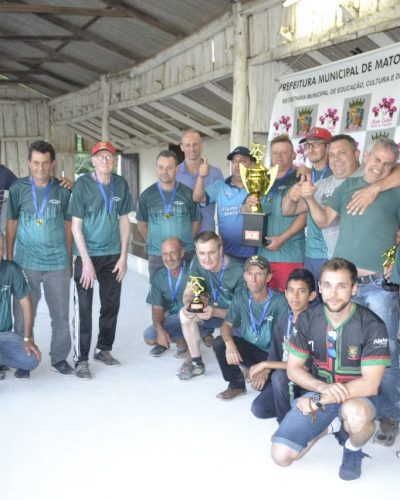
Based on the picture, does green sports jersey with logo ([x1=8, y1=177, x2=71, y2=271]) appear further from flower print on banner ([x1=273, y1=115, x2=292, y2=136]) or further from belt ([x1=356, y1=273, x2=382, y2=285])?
flower print on banner ([x1=273, y1=115, x2=292, y2=136])

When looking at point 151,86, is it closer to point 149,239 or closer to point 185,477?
point 149,239

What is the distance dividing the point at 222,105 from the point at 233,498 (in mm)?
6803

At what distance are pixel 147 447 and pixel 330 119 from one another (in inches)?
135

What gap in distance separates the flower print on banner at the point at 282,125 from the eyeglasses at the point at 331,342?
344 cm

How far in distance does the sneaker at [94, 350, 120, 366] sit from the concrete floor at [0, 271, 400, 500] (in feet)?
0.44

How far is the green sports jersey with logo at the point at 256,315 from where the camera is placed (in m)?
3.78

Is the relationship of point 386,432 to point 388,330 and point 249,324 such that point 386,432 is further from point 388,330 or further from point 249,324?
point 249,324

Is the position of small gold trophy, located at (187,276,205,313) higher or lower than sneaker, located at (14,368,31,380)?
higher

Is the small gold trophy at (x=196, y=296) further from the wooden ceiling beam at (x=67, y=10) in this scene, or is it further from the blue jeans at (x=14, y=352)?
the wooden ceiling beam at (x=67, y=10)

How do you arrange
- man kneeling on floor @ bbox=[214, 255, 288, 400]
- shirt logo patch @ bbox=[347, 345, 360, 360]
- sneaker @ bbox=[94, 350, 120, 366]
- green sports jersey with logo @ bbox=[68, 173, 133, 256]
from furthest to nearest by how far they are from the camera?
sneaker @ bbox=[94, 350, 120, 366] → green sports jersey with logo @ bbox=[68, 173, 133, 256] → man kneeling on floor @ bbox=[214, 255, 288, 400] → shirt logo patch @ bbox=[347, 345, 360, 360]

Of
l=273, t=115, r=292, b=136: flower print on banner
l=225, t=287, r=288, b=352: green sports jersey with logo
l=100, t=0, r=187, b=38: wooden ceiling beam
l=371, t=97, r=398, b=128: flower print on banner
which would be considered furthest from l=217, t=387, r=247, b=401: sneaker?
l=100, t=0, r=187, b=38: wooden ceiling beam

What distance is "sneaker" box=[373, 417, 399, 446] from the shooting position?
3252 mm

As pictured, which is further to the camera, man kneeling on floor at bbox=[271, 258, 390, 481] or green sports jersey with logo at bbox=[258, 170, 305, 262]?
green sports jersey with logo at bbox=[258, 170, 305, 262]

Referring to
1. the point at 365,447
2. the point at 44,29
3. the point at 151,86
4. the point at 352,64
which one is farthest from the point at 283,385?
the point at 44,29
